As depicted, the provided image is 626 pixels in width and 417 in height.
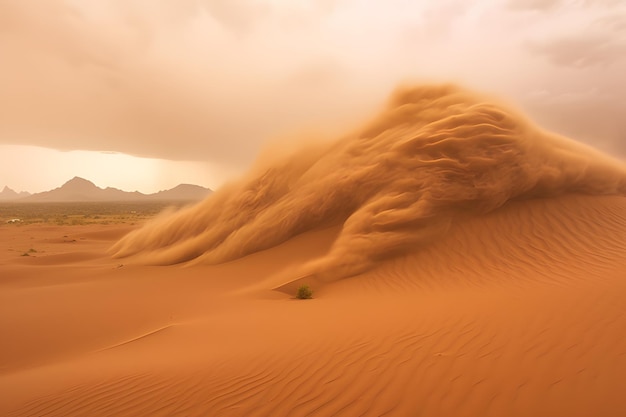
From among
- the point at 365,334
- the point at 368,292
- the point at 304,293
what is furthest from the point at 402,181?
the point at 365,334

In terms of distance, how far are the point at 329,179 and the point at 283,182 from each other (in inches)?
80.1

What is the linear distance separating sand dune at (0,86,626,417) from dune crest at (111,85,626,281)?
6cm

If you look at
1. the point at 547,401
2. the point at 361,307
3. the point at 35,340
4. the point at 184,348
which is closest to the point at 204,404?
the point at 184,348

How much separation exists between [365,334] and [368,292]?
9.35 feet

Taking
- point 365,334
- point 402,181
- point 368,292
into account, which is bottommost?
point 365,334

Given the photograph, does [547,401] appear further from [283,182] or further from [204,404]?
[283,182]

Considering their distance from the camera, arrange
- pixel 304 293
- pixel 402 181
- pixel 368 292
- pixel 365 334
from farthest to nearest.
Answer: pixel 402 181, pixel 304 293, pixel 368 292, pixel 365 334

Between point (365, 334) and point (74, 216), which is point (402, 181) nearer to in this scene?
point (365, 334)

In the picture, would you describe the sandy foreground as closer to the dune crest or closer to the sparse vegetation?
the dune crest

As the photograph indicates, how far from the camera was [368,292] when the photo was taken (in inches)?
302

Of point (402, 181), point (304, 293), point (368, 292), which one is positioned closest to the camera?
point (368, 292)

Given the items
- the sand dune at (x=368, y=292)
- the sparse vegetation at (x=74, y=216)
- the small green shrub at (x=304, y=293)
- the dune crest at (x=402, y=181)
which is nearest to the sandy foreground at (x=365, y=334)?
the sand dune at (x=368, y=292)

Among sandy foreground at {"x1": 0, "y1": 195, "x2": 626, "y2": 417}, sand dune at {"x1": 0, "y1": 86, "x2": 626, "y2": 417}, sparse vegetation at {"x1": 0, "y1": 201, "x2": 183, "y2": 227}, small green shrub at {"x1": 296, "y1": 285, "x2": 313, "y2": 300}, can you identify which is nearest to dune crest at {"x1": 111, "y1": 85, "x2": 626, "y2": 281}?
sand dune at {"x1": 0, "y1": 86, "x2": 626, "y2": 417}

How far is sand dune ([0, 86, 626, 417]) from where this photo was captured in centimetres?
359
